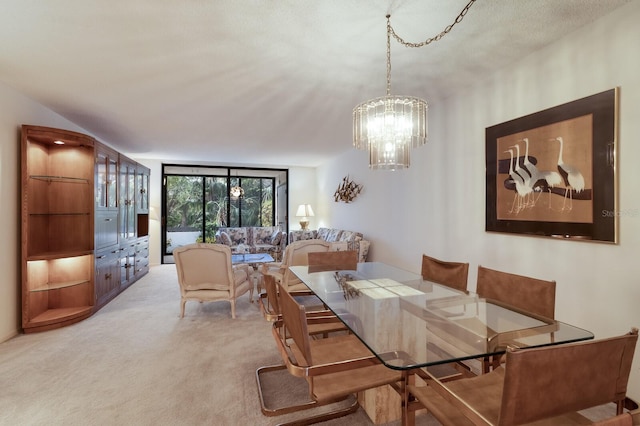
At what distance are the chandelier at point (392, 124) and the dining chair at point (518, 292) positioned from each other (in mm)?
1044

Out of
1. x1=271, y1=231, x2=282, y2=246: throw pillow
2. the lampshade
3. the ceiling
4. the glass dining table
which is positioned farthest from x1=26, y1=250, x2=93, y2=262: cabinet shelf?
the lampshade

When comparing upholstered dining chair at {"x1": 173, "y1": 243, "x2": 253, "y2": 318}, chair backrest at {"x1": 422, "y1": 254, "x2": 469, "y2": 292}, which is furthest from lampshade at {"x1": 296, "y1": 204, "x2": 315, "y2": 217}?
chair backrest at {"x1": 422, "y1": 254, "x2": 469, "y2": 292}

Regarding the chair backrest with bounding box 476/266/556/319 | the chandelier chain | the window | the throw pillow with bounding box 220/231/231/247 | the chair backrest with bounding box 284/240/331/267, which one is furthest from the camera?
the window

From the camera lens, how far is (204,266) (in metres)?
3.50

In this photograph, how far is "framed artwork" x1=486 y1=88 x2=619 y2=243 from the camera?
6.46 ft

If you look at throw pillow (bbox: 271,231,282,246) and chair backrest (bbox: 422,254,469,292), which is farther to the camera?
throw pillow (bbox: 271,231,282,246)

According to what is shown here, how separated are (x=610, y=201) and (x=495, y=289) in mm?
927

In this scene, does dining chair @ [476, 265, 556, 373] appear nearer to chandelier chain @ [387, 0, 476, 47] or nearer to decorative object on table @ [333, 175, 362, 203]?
chandelier chain @ [387, 0, 476, 47]

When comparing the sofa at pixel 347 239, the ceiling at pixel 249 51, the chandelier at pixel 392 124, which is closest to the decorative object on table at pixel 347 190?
the sofa at pixel 347 239

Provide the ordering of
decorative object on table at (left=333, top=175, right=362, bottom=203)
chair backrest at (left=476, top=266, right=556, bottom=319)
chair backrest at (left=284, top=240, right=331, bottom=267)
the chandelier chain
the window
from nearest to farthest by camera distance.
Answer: chair backrest at (left=476, top=266, right=556, bottom=319) → the chandelier chain → chair backrest at (left=284, top=240, right=331, bottom=267) → decorative object on table at (left=333, top=175, right=362, bottom=203) → the window

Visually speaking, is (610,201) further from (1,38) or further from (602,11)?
(1,38)

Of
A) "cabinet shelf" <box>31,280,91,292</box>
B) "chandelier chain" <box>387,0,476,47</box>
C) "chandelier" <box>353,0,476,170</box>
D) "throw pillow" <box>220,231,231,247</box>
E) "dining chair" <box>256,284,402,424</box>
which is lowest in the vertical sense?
"cabinet shelf" <box>31,280,91,292</box>

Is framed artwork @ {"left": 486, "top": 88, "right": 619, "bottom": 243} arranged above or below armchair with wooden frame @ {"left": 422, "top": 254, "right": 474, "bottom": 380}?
above

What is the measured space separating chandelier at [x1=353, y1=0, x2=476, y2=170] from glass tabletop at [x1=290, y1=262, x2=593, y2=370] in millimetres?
974
